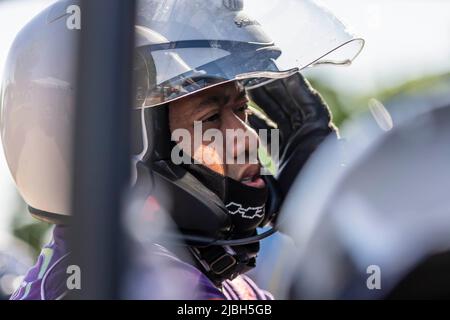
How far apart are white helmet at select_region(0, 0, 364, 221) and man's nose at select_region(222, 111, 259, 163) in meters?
0.16

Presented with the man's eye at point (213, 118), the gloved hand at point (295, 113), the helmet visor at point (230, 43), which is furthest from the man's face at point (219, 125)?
the gloved hand at point (295, 113)

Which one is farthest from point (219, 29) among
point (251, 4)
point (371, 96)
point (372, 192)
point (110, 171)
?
point (110, 171)

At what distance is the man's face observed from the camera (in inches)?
71.3

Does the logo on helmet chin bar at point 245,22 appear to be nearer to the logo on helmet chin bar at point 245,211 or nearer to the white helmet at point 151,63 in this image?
the white helmet at point 151,63

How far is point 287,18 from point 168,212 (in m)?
0.59

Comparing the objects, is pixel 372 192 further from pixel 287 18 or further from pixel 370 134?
pixel 287 18

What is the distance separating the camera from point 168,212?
1.69m

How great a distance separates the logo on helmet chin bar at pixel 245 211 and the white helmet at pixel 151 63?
31 centimetres

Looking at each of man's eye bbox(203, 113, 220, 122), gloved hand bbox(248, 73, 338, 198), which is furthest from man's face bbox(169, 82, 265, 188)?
gloved hand bbox(248, 73, 338, 198)

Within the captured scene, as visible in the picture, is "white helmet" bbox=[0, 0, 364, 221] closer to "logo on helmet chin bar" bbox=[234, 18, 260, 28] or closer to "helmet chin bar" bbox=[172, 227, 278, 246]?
"logo on helmet chin bar" bbox=[234, 18, 260, 28]

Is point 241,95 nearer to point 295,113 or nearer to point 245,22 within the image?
point 245,22

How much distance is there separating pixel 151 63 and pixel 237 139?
1.19 ft

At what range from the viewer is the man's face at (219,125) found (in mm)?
1812

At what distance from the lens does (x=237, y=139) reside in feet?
6.16
